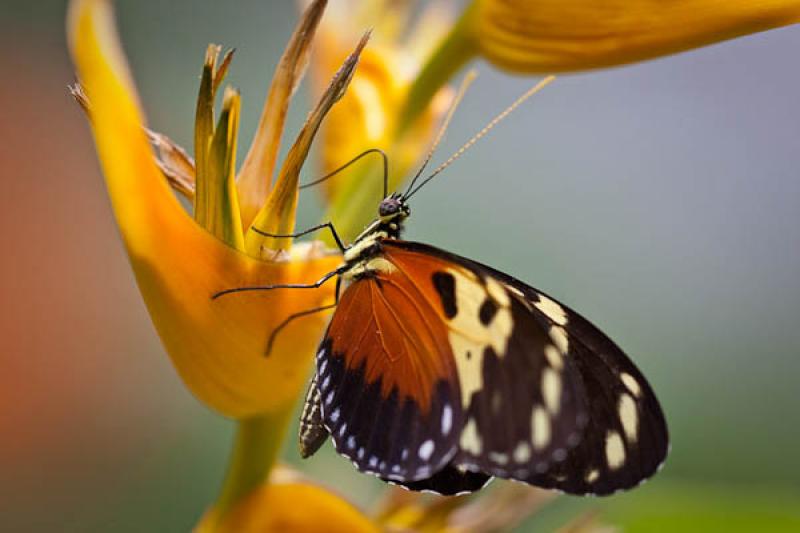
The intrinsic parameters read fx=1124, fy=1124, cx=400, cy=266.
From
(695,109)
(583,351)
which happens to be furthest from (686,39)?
(695,109)

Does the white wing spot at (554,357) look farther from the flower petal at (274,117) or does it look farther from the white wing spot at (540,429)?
the flower petal at (274,117)

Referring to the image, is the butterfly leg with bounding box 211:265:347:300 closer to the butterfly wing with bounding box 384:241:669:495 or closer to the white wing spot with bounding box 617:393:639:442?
the butterfly wing with bounding box 384:241:669:495

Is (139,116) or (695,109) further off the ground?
(695,109)

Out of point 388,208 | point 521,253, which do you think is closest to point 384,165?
point 388,208

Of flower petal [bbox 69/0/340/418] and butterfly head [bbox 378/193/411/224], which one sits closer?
flower petal [bbox 69/0/340/418]

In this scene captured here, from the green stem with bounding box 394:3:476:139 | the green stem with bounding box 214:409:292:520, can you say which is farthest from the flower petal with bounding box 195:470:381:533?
the green stem with bounding box 394:3:476:139

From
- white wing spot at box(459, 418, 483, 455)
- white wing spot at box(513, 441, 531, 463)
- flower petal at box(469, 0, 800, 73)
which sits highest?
flower petal at box(469, 0, 800, 73)

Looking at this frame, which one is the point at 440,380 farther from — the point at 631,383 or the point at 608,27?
the point at 608,27

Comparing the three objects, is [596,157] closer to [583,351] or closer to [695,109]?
[695,109]

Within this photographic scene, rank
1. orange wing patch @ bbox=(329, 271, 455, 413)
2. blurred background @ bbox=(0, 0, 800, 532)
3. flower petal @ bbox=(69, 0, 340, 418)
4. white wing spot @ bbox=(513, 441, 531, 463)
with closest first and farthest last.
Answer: flower petal @ bbox=(69, 0, 340, 418)
white wing spot @ bbox=(513, 441, 531, 463)
orange wing patch @ bbox=(329, 271, 455, 413)
blurred background @ bbox=(0, 0, 800, 532)
